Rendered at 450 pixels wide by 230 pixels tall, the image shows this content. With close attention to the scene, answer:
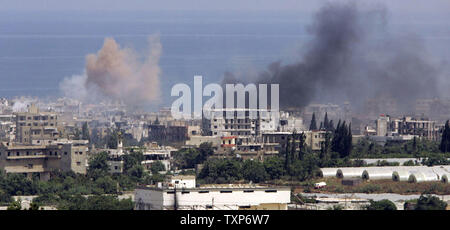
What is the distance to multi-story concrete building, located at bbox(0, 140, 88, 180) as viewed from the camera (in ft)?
122

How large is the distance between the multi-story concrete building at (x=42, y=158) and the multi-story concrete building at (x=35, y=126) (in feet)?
16.5

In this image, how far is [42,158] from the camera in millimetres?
37750

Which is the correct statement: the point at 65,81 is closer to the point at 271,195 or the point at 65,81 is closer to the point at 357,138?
the point at 357,138

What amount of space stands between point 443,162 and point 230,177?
614cm

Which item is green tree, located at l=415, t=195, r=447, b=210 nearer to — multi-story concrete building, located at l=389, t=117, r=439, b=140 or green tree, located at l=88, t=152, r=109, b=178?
green tree, located at l=88, t=152, r=109, b=178

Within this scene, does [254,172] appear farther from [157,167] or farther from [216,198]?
[216,198]

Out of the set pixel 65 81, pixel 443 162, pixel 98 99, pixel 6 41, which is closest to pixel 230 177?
pixel 443 162

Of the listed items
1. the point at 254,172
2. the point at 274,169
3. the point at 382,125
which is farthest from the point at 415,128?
the point at 254,172

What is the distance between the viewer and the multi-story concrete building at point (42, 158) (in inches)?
1468

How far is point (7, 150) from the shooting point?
3769 cm

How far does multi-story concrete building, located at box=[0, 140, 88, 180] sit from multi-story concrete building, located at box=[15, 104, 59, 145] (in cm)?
503

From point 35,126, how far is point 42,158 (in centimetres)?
899

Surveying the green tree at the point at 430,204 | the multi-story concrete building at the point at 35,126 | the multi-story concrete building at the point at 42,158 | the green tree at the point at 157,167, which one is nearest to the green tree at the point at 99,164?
the multi-story concrete building at the point at 42,158

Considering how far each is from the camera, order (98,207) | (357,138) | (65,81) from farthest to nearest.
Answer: (65,81), (357,138), (98,207)
